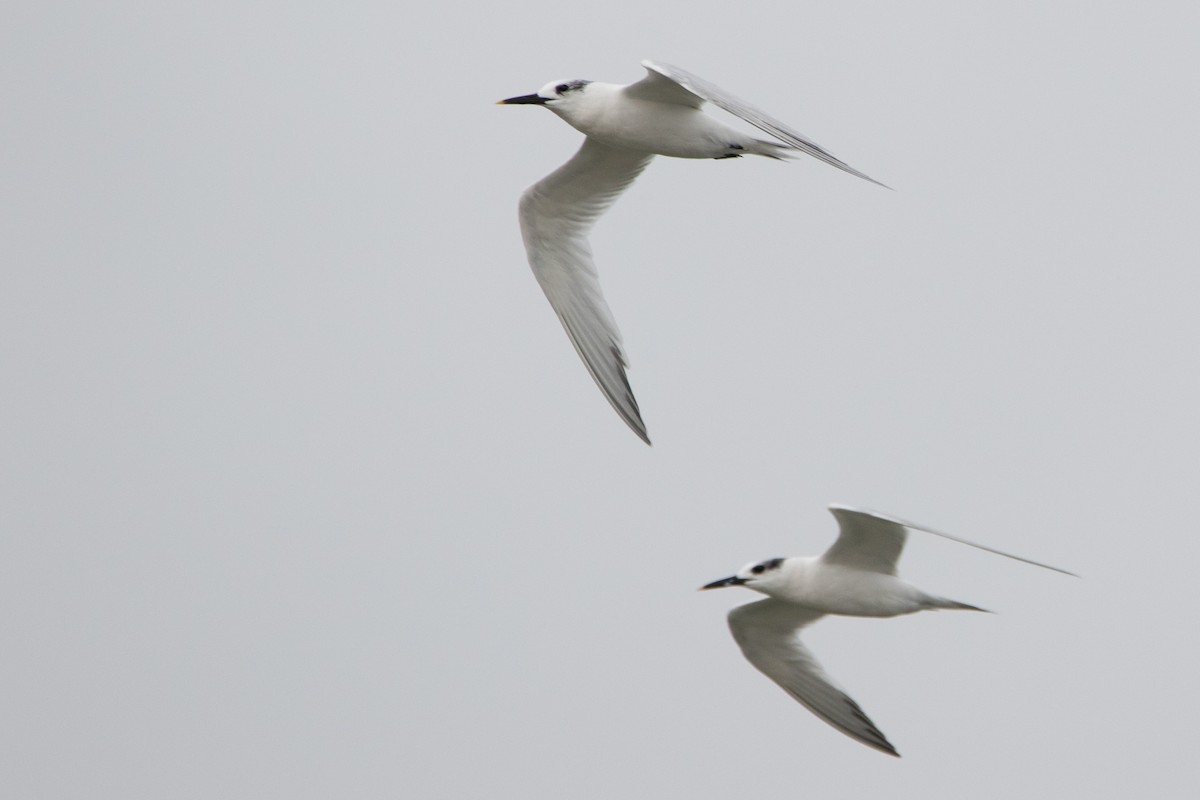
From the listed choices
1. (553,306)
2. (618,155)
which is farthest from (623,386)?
(618,155)

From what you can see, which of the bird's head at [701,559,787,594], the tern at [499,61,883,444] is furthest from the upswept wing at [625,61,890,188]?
the bird's head at [701,559,787,594]

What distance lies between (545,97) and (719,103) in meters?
2.26

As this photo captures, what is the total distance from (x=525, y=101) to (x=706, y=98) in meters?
2.45

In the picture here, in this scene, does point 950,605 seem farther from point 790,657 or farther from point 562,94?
point 562,94

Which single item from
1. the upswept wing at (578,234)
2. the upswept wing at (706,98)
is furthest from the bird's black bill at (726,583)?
the upswept wing at (706,98)

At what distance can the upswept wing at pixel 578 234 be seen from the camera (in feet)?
38.8

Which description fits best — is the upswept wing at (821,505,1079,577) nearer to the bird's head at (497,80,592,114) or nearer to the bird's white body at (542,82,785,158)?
the bird's white body at (542,82,785,158)

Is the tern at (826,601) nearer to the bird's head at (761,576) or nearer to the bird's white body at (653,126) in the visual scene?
the bird's head at (761,576)

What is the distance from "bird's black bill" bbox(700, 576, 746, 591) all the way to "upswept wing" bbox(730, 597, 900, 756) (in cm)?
34

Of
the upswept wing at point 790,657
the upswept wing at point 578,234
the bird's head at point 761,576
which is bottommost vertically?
the upswept wing at point 790,657

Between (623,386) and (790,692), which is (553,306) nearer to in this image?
(623,386)

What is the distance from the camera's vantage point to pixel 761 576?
1121 cm

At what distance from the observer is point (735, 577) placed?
1132 centimetres

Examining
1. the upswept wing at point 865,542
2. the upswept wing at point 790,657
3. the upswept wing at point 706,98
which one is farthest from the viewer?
the upswept wing at point 790,657
